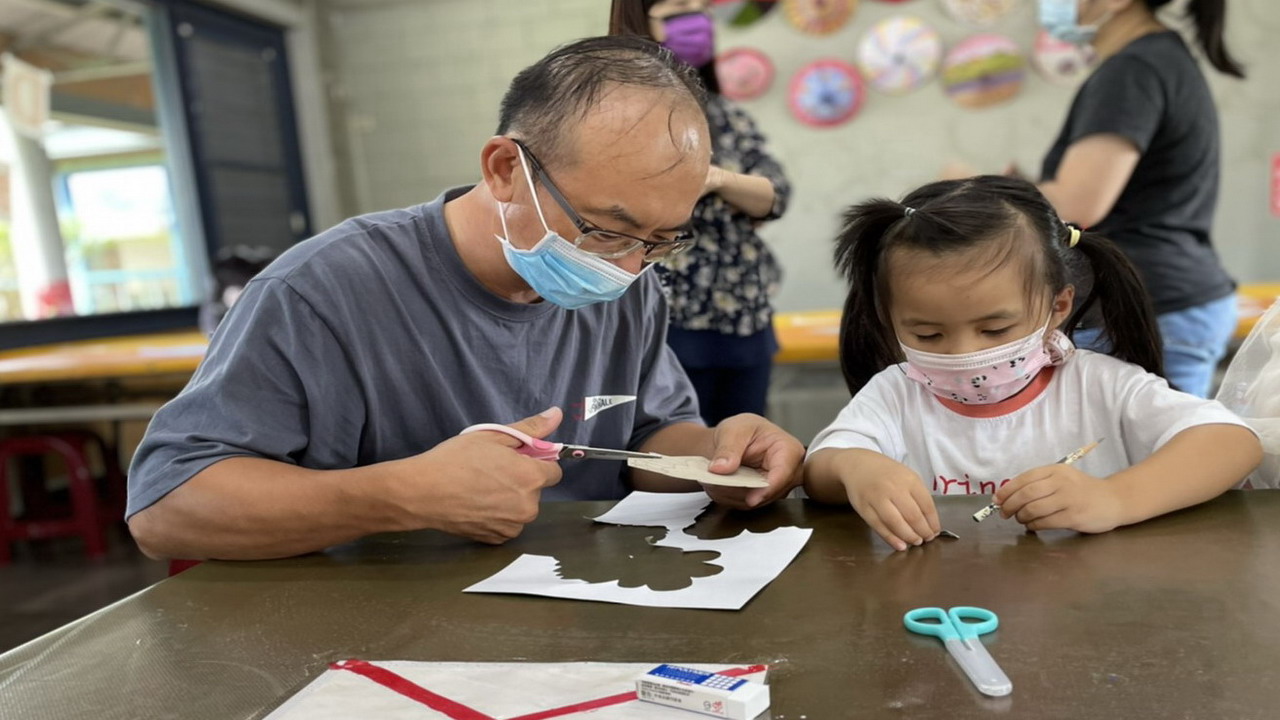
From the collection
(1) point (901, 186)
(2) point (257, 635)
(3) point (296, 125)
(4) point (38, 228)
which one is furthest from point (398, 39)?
(2) point (257, 635)

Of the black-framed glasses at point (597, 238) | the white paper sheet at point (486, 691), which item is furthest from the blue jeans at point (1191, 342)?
the white paper sheet at point (486, 691)

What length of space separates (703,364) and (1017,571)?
4.43 feet

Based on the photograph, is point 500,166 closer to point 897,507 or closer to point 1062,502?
point 897,507

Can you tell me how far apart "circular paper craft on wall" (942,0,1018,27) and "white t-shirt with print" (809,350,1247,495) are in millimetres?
3638

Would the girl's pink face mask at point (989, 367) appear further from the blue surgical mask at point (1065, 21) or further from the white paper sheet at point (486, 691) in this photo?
the blue surgical mask at point (1065, 21)

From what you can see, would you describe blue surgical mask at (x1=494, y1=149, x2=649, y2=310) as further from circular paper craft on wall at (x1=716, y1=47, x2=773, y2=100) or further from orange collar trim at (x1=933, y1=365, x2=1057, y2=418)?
circular paper craft on wall at (x1=716, y1=47, x2=773, y2=100)

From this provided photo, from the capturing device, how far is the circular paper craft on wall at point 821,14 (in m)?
4.72

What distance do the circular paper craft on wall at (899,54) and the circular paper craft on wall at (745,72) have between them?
448 mm

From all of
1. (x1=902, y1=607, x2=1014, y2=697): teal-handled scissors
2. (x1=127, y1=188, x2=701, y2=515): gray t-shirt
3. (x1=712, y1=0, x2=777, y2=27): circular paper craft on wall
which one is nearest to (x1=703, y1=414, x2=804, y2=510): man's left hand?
(x1=127, y1=188, x2=701, y2=515): gray t-shirt

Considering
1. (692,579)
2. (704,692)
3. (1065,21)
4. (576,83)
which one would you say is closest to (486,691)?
(704,692)

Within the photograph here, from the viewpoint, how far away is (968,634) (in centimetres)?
74

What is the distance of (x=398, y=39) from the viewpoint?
586 cm

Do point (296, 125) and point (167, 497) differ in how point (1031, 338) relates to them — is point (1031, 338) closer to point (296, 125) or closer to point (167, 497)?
point (167, 497)

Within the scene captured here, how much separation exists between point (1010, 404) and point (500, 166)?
0.75 metres
